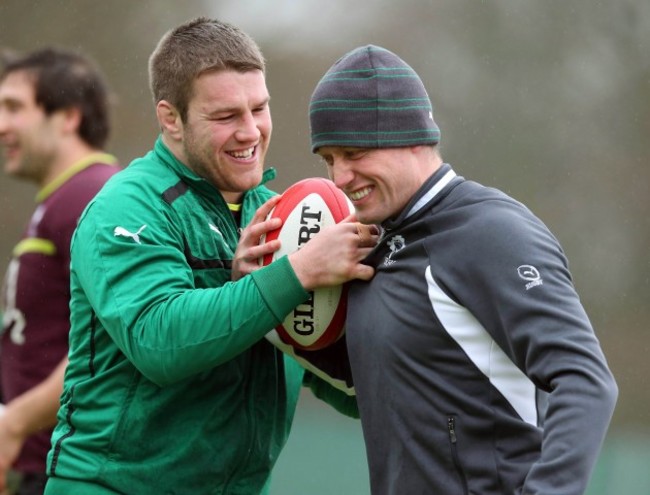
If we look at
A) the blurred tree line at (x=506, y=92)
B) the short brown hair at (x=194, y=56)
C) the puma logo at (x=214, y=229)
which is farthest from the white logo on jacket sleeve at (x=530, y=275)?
the blurred tree line at (x=506, y=92)

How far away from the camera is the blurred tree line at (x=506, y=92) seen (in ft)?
51.5

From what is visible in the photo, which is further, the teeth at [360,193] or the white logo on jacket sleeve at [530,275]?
the teeth at [360,193]

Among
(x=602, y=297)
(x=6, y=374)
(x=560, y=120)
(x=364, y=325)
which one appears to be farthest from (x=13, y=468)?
(x=560, y=120)

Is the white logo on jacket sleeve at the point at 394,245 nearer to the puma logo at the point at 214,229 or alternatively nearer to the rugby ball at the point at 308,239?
the rugby ball at the point at 308,239

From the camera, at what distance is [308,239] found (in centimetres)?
379

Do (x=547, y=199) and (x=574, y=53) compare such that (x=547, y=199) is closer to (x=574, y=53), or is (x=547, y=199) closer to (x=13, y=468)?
(x=574, y=53)

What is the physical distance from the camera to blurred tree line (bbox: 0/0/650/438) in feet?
51.5

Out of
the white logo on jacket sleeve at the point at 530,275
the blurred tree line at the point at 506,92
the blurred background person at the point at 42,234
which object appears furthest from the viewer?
the blurred tree line at the point at 506,92

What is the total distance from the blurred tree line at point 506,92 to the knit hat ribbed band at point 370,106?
11305 millimetres

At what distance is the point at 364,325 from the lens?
3492mm

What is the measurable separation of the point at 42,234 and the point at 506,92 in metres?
12.7

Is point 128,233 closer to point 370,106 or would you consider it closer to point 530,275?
point 370,106

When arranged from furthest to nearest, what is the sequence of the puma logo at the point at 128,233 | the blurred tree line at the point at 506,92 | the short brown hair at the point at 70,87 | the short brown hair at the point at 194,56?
the blurred tree line at the point at 506,92
the short brown hair at the point at 70,87
the short brown hair at the point at 194,56
the puma logo at the point at 128,233

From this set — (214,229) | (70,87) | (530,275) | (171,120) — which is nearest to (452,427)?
(530,275)
